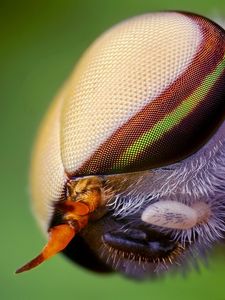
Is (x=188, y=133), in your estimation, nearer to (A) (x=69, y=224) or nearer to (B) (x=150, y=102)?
(B) (x=150, y=102)

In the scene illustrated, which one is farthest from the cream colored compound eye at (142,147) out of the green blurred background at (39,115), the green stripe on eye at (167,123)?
the green blurred background at (39,115)

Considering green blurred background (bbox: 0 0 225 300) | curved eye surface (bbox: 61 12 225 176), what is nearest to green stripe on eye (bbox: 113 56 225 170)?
curved eye surface (bbox: 61 12 225 176)

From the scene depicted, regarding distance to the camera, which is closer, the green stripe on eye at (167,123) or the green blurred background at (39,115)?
the green stripe on eye at (167,123)

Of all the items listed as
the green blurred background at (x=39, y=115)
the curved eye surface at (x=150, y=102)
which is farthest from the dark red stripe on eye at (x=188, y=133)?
the green blurred background at (x=39, y=115)

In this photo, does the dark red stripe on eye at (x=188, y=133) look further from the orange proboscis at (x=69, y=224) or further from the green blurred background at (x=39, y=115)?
the green blurred background at (x=39, y=115)

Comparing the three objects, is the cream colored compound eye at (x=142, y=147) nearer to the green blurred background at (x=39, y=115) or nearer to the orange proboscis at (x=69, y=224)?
the orange proboscis at (x=69, y=224)

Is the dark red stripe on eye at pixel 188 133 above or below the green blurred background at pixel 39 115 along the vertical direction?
above

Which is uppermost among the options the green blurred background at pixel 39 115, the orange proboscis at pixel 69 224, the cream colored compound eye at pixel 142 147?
the cream colored compound eye at pixel 142 147

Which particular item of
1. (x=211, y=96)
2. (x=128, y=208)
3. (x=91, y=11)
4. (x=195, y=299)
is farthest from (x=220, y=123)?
(x=91, y=11)

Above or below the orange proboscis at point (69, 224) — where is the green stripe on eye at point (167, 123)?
above
